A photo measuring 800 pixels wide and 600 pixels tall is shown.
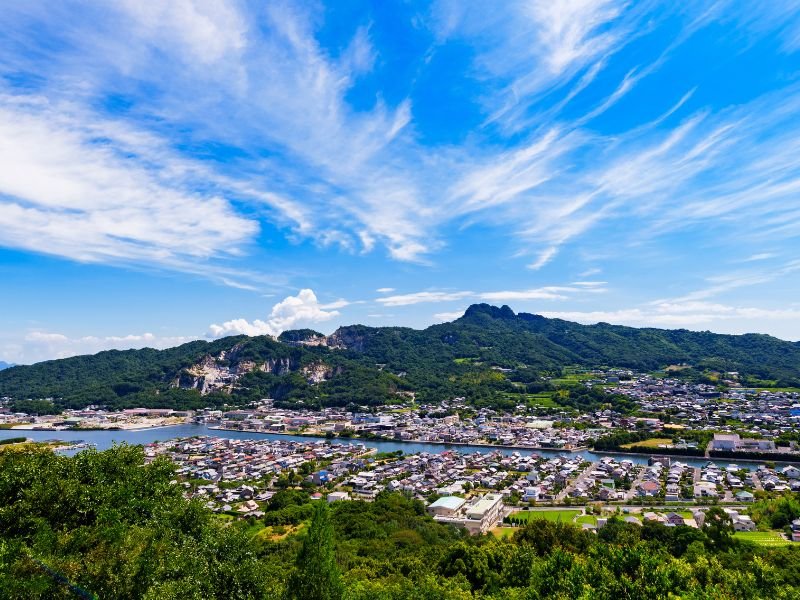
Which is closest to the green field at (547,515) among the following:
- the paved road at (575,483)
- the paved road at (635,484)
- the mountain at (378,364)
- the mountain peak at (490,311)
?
the paved road at (575,483)

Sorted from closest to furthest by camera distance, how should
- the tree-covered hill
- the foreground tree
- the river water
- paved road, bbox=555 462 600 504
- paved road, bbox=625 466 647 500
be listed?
the tree-covered hill
the foreground tree
paved road, bbox=625 466 647 500
paved road, bbox=555 462 600 504
the river water

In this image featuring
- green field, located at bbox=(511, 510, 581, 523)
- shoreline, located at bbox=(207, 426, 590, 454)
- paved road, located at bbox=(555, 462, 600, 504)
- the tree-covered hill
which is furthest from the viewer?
shoreline, located at bbox=(207, 426, 590, 454)

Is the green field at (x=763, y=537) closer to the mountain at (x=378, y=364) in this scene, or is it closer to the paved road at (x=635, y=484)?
the paved road at (x=635, y=484)

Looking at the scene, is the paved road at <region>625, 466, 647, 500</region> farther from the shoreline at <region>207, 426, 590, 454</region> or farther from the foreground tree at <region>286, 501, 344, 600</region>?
the foreground tree at <region>286, 501, 344, 600</region>

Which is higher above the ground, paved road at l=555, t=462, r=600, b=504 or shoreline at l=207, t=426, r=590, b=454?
shoreline at l=207, t=426, r=590, b=454

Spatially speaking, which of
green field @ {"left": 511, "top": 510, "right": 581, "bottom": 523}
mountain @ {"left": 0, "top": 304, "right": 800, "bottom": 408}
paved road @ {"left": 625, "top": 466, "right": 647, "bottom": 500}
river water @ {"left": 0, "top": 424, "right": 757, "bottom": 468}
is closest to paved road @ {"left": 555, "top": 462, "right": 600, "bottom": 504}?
green field @ {"left": 511, "top": 510, "right": 581, "bottom": 523}

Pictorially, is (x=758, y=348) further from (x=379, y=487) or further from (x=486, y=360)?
(x=379, y=487)

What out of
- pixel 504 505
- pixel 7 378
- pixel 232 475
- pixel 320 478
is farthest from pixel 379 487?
pixel 7 378
